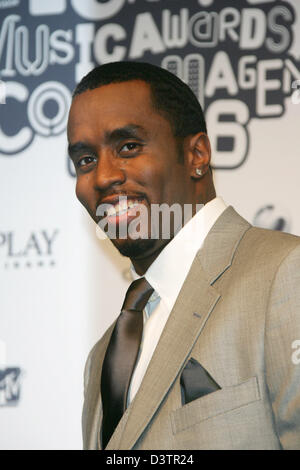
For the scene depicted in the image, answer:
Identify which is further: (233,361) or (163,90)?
(163,90)

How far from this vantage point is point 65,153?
2.28 metres

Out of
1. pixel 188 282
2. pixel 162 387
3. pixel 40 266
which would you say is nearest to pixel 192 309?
pixel 188 282

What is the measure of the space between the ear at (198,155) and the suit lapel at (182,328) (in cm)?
17

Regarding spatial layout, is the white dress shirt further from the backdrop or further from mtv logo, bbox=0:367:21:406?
mtv logo, bbox=0:367:21:406

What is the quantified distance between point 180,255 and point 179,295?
16 centimetres

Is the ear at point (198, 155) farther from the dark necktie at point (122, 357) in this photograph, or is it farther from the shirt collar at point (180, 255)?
the dark necktie at point (122, 357)

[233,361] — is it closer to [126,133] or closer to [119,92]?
[126,133]

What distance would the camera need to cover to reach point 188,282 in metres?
1.36

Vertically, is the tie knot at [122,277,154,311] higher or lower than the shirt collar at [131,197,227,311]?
lower

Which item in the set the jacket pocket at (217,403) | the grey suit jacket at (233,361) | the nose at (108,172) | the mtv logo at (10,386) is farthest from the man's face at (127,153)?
the mtv logo at (10,386)

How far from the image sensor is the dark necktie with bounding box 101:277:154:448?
4.61 ft

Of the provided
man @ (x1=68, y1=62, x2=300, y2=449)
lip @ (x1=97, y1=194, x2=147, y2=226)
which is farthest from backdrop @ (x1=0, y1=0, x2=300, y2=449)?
lip @ (x1=97, y1=194, x2=147, y2=226)

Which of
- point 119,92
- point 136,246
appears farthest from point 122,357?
point 119,92

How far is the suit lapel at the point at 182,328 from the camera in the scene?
1228 millimetres
